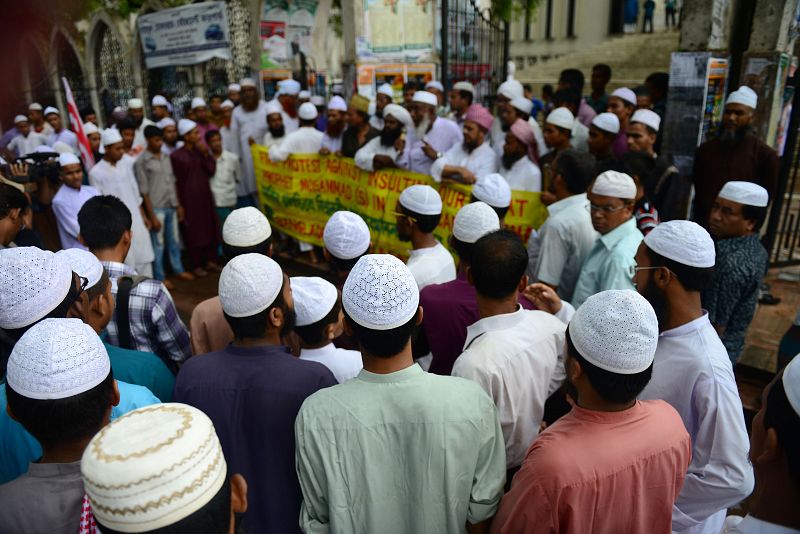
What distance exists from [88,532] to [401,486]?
3.00 feet

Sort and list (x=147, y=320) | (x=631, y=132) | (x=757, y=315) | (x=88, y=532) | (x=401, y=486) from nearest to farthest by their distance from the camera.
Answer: (x=88, y=532) < (x=401, y=486) < (x=147, y=320) < (x=631, y=132) < (x=757, y=315)

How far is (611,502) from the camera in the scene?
1612 mm

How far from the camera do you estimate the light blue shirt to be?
3.14 m

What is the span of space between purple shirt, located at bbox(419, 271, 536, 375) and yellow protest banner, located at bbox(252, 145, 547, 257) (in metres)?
2.27

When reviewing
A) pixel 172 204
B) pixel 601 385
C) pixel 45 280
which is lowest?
pixel 172 204

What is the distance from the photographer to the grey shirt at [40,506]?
148cm

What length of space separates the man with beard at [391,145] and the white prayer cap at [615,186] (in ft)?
10.2

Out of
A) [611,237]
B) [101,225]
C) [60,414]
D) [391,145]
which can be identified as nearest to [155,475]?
[60,414]

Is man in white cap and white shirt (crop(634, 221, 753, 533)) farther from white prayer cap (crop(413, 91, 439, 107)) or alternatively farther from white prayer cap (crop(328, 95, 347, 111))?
white prayer cap (crop(328, 95, 347, 111))

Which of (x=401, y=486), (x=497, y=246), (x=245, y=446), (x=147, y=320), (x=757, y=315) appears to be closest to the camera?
(x=401, y=486)

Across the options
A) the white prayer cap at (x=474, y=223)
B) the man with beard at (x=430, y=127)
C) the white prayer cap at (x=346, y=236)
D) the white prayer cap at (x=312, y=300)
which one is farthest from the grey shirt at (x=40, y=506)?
the man with beard at (x=430, y=127)

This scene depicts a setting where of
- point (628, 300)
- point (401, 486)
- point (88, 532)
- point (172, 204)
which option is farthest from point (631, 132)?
point (172, 204)

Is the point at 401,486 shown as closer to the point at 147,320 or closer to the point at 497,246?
the point at 497,246

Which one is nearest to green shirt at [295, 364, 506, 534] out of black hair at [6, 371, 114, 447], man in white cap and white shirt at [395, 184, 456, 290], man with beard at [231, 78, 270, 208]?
black hair at [6, 371, 114, 447]
